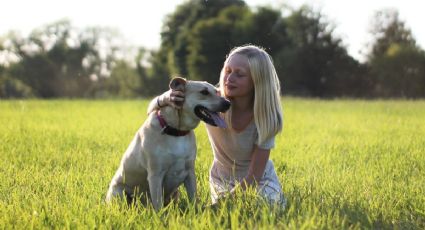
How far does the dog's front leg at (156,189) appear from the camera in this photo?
385 cm

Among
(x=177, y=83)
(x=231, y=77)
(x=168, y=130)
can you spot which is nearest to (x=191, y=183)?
(x=168, y=130)

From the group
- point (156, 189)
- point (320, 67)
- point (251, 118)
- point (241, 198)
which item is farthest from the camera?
point (320, 67)

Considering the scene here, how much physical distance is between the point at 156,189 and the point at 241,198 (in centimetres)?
67

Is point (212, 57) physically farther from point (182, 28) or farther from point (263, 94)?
point (263, 94)

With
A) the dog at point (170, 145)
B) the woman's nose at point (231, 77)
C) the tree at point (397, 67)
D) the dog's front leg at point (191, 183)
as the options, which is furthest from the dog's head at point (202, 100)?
the tree at point (397, 67)

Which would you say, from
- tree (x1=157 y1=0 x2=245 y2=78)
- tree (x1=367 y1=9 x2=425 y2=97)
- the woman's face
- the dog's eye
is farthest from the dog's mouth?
tree (x1=157 y1=0 x2=245 y2=78)

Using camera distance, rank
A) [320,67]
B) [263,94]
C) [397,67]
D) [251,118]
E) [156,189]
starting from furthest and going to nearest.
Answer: [320,67] < [397,67] < [251,118] < [263,94] < [156,189]

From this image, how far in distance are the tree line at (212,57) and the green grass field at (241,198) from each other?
27174 mm

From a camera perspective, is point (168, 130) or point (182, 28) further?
point (182, 28)

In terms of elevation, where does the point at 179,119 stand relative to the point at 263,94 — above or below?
below

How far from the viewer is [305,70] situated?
38219 mm

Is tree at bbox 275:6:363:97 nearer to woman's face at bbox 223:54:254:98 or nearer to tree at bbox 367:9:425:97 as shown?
tree at bbox 367:9:425:97

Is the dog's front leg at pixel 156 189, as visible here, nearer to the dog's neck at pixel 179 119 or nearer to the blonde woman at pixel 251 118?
the dog's neck at pixel 179 119

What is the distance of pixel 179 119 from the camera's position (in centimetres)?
399
